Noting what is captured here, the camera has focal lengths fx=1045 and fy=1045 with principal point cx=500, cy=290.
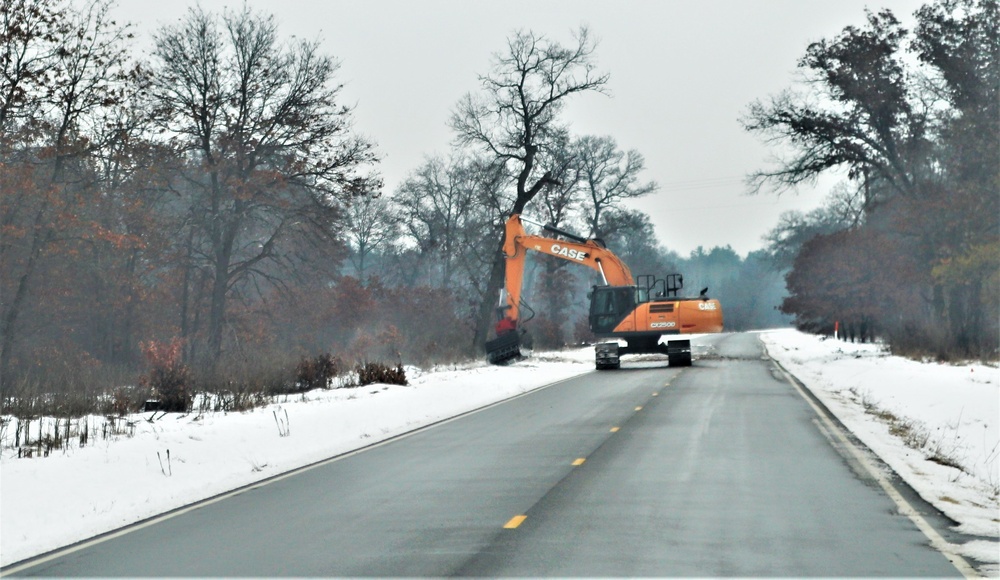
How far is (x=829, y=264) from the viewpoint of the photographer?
5966 cm

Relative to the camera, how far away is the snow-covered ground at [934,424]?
35.4 feet

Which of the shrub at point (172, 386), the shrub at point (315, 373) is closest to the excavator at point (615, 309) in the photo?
the shrub at point (315, 373)

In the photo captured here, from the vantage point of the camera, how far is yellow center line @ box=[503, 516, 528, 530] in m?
9.46

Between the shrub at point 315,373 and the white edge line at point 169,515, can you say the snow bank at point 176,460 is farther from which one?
the shrub at point 315,373

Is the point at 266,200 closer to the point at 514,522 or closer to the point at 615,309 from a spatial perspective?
the point at 615,309

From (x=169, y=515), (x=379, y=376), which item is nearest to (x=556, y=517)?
(x=169, y=515)

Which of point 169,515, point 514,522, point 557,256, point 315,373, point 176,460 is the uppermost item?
point 557,256

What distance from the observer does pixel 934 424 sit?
67.3ft

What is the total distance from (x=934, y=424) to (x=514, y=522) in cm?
1370

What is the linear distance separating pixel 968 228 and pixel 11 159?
32.7 metres

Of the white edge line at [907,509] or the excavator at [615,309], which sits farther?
the excavator at [615,309]

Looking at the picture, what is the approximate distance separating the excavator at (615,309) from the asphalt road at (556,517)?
67.0 ft

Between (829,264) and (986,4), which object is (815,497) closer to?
(986,4)

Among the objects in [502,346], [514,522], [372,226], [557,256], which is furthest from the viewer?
[372,226]
